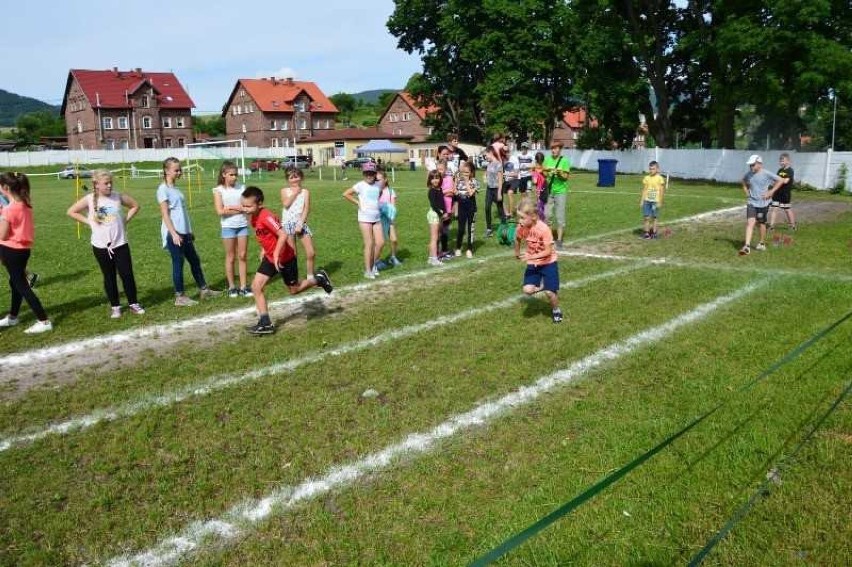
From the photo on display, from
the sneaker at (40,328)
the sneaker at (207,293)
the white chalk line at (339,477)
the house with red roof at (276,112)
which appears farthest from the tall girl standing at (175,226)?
the house with red roof at (276,112)

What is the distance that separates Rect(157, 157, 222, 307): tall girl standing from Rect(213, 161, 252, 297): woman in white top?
0.46 meters

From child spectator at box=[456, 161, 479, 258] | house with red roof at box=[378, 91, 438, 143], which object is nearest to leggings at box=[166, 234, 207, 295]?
child spectator at box=[456, 161, 479, 258]

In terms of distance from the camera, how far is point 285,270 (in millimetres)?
7352

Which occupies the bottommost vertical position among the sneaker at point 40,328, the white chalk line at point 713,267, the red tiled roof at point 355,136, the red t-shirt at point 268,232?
the sneaker at point 40,328

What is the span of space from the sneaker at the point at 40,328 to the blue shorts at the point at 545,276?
552 centimetres

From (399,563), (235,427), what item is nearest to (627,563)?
(399,563)

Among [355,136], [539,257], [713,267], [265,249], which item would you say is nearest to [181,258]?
[265,249]

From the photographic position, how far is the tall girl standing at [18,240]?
7.60m

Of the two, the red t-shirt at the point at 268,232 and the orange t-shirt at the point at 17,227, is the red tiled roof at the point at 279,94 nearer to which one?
the orange t-shirt at the point at 17,227

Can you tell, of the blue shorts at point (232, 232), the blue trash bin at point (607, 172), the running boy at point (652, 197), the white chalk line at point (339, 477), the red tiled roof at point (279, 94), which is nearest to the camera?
the white chalk line at point (339, 477)

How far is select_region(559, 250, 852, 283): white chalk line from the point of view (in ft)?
31.9

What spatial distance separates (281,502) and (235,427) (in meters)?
1.17

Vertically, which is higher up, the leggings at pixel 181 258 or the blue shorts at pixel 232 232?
the blue shorts at pixel 232 232

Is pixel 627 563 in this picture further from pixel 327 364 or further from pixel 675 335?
pixel 675 335
